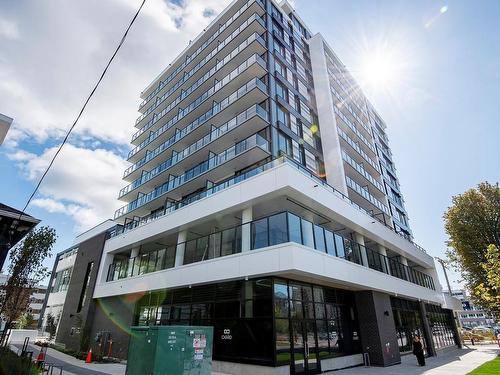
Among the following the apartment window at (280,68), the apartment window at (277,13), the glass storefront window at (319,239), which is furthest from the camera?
the apartment window at (277,13)

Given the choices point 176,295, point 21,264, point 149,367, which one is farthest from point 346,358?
point 21,264

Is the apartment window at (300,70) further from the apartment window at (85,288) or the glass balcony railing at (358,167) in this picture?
the apartment window at (85,288)

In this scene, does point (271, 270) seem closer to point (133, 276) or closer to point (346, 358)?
point (346, 358)

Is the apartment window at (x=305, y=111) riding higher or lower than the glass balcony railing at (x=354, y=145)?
higher

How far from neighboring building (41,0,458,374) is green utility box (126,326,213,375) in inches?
149

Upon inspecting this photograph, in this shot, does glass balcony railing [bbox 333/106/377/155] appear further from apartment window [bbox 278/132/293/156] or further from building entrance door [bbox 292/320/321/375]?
building entrance door [bbox 292/320/321/375]

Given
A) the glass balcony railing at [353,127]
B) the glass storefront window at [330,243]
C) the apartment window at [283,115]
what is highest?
the glass balcony railing at [353,127]

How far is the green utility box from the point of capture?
8656mm

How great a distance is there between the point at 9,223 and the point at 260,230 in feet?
31.2

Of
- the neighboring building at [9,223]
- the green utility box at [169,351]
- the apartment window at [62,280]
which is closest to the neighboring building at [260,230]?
the apartment window at [62,280]

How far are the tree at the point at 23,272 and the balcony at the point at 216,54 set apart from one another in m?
20.7

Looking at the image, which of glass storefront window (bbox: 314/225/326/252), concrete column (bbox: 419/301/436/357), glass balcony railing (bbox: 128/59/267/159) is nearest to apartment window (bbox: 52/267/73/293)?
glass balcony railing (bbox: 128/59/267/159)

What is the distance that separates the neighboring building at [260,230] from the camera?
44.8 feet

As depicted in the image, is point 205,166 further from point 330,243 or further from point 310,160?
point 330,243
